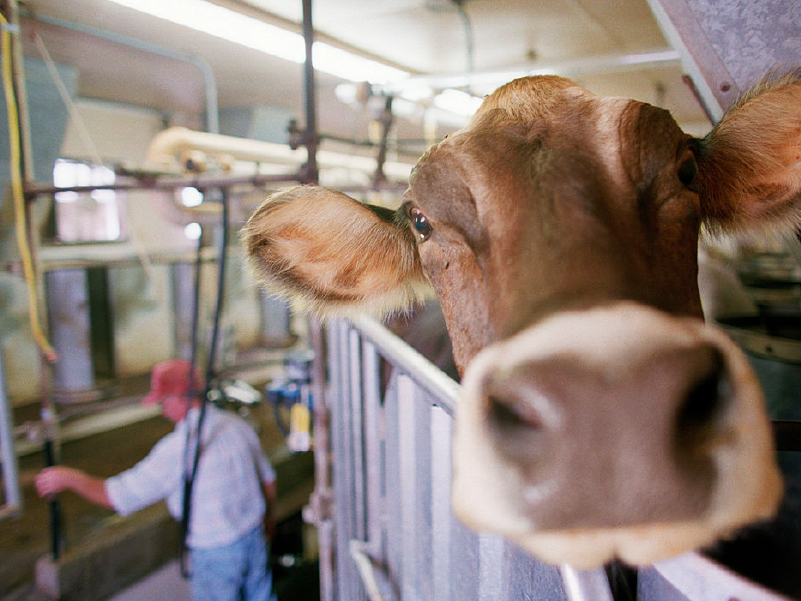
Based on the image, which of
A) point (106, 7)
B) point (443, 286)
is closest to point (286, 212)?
point (443, 286)

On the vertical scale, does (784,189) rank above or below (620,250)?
above

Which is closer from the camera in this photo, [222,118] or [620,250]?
[620,250]

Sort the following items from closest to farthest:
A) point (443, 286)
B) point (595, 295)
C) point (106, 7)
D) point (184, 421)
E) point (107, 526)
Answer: point (595, 295) < point (443, 286) < point (184, 421) < point (107, 526) < point (106, 7)

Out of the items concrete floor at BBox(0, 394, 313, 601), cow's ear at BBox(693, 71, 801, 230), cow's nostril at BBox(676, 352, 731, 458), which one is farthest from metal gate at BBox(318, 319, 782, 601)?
concrete floor at BBox(0, 394, 313, 601)

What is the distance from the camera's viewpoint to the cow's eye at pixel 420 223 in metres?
1.39

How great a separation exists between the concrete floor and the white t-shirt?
721mm

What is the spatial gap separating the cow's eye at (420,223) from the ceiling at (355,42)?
1267 mm

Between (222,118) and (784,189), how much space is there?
7.86m

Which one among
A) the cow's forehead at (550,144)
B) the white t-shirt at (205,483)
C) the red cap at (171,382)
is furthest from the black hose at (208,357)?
the cow's forehead at (550,144)

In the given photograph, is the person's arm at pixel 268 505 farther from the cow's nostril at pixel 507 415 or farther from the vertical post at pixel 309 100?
the cow's nostril at pixel 507 415

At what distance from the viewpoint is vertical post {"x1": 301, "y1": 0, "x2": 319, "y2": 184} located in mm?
1886

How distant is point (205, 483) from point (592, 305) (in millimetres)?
3107

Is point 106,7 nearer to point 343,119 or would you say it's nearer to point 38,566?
point 38,566

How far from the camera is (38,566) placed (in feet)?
11.0
